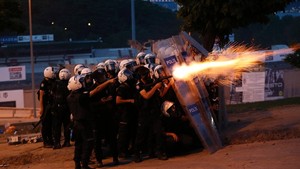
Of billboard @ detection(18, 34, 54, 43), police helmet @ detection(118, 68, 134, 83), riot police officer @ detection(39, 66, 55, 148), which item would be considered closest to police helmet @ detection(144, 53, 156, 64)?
police helmet @ detection(118, 68, 134, 83)

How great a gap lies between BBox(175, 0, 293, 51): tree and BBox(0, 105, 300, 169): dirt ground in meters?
2.43

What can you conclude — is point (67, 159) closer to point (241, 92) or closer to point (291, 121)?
point (291, 121)

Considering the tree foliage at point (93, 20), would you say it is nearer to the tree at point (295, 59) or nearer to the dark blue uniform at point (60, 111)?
the tree at point (295, 59)

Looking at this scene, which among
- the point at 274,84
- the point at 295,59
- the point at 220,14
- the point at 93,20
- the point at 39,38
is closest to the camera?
the point at 220,14

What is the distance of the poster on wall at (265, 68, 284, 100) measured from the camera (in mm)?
32469

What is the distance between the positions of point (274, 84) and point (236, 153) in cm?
2272

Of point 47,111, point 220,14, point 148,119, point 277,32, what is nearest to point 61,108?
point 47,111

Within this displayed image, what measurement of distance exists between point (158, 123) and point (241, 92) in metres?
20.4

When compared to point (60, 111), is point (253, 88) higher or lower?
higher

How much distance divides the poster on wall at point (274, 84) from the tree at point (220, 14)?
1706 cm

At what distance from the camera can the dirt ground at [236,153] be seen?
10100 mm

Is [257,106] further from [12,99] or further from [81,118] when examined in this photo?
[12,99]

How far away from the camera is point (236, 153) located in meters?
10.9

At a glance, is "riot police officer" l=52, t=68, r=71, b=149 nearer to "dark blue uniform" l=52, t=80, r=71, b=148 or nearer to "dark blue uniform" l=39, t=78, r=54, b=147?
"dark blue uniform" l=52, t=80, r=71, b=148
